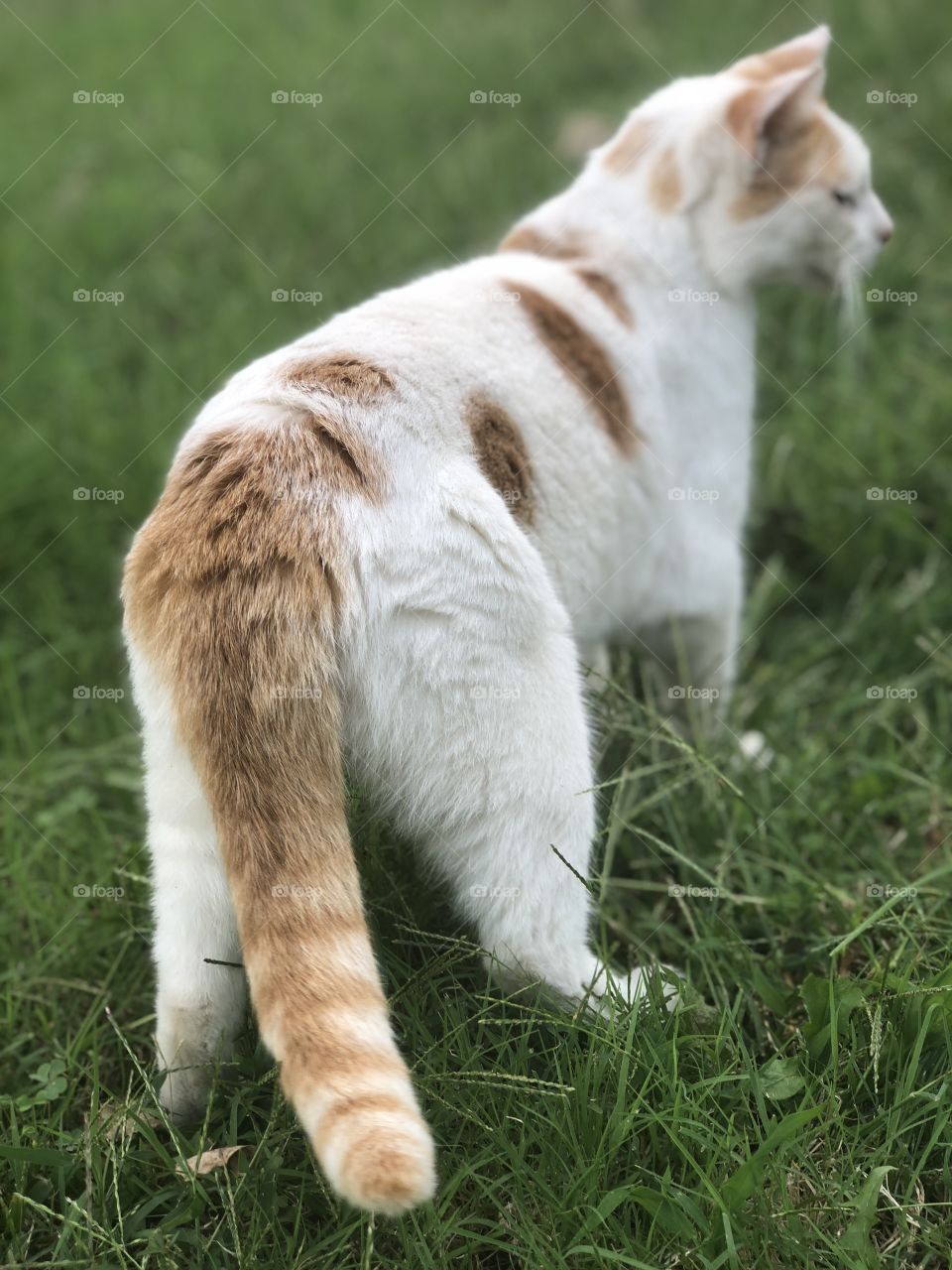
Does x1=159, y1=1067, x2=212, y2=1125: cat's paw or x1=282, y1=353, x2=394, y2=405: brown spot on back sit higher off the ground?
x1=282, y1=353, x2=394, y2=405: brown spot on back

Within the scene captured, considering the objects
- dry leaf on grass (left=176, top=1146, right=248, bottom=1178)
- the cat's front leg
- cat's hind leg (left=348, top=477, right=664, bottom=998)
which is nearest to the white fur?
cat's hind leg (left=348, top=477, right=664, bottom=998)

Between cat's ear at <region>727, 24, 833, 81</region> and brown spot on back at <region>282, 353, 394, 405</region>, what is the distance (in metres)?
1.65

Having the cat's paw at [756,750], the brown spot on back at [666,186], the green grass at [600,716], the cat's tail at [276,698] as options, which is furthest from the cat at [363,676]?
the cat's paw at [756,750]

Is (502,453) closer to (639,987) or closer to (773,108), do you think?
(639,987)

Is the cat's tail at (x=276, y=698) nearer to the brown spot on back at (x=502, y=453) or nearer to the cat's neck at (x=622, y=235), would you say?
the brown spot on back at (x=502, y=453)

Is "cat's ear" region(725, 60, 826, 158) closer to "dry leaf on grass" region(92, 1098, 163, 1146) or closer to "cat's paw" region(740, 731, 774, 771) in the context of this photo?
"cat's paw" region(740, 731, 774, 771)

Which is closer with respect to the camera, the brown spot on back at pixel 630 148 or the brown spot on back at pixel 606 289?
the brown spot on back at pixel 606 289

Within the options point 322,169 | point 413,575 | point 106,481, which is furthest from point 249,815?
point 322,169

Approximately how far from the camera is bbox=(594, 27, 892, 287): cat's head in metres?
3.01

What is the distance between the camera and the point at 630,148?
3137 millimetres

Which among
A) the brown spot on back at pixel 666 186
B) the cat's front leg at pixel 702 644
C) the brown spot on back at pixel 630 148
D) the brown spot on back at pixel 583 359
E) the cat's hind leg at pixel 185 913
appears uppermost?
the brown spot on back at pixel 630 148

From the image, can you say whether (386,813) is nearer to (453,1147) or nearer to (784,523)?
(453,1147)

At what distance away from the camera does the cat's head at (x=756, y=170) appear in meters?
3.01

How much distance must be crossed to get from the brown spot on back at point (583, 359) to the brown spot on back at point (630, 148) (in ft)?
2.05
